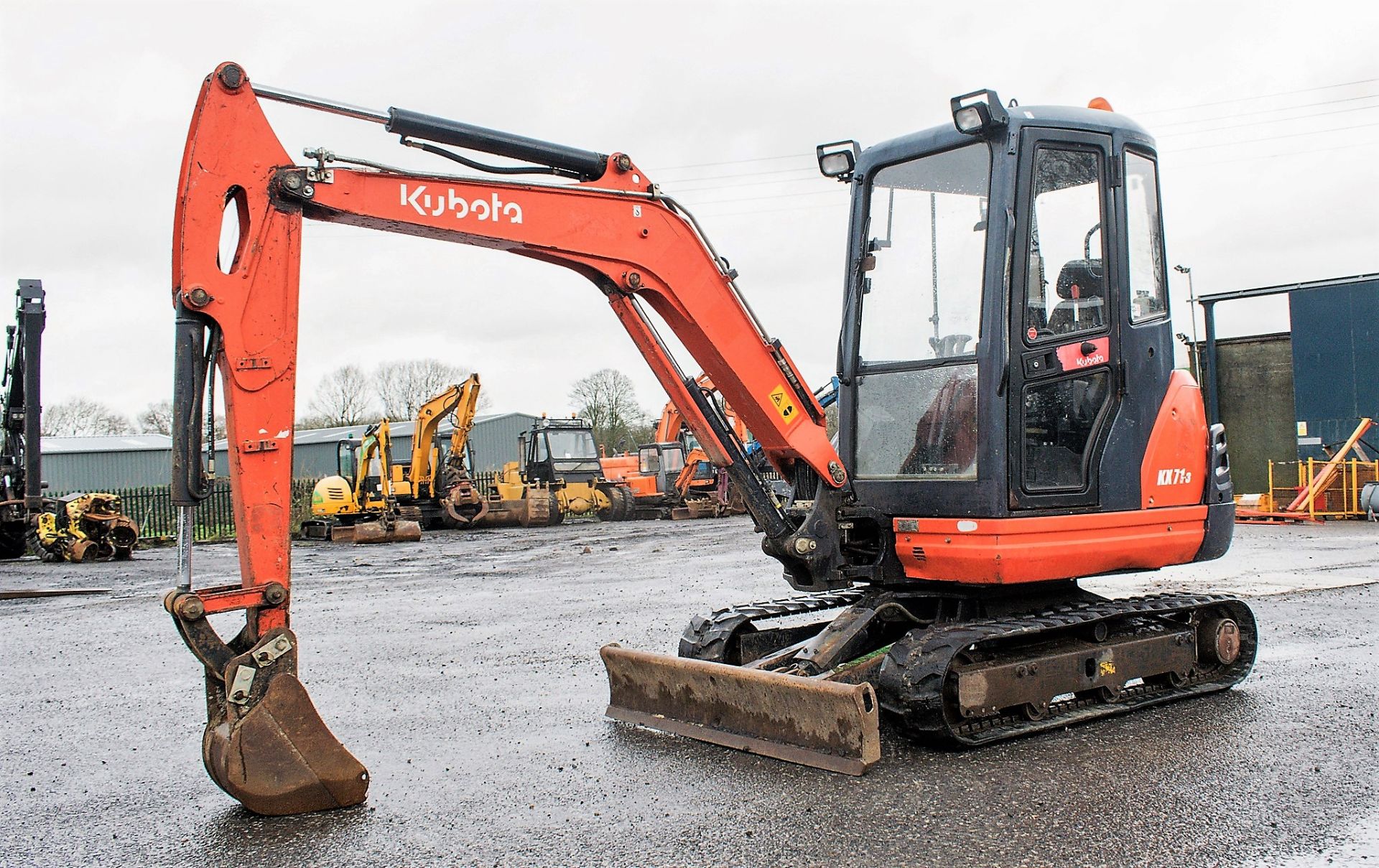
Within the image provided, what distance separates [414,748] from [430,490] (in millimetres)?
23315

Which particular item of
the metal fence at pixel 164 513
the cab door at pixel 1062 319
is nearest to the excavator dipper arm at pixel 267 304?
the cab door at pixel 1062 319

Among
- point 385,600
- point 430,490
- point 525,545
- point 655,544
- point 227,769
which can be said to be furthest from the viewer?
point 430,490

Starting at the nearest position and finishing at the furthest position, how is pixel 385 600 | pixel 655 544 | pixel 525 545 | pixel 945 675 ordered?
pixel 945 675
pixel 385 600
pixel 655 544
pixel 525 545

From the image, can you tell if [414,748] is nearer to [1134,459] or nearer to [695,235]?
[695,235]

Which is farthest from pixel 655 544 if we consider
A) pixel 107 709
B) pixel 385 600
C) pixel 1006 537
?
pixel 1006 537

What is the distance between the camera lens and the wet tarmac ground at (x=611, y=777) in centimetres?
437

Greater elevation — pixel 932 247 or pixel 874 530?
pixel 932 247

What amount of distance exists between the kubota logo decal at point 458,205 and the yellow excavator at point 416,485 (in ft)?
72.2

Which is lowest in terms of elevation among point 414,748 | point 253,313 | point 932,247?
point 414,748

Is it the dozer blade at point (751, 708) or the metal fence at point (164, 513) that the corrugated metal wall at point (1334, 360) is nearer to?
the dozer blade at point (751, 708)

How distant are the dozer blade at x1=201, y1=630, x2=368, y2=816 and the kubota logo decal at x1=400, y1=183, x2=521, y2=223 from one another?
78.3 inches

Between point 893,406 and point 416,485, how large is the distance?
23.5 metres

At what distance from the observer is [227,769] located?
15.0 feet

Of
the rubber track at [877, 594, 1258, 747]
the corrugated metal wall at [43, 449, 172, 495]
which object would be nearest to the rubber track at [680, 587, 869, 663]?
the rubber track at [877, 594, 1258, 747]
